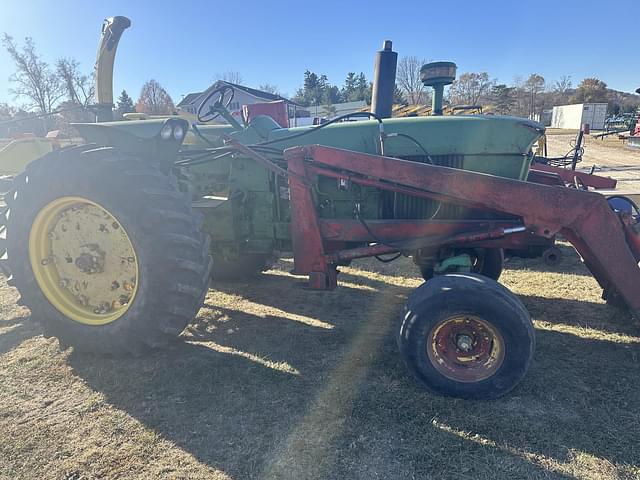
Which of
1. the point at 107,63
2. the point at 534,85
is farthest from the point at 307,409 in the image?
the point at 534,85

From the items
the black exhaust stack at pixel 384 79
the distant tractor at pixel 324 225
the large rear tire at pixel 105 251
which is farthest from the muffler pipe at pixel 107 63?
the black exhaust stack at pixel 384 79

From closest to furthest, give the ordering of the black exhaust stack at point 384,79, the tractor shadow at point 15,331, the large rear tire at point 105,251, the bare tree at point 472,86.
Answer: the large rear tire at point 105,251 → the tractor shadow at point 15,331 → the black exhaust stack at point 384,79 → the bare tree at point 472,86

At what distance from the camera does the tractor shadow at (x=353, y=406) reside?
84.0 inches

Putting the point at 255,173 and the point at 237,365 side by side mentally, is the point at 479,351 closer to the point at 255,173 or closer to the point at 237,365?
the point at 237,365

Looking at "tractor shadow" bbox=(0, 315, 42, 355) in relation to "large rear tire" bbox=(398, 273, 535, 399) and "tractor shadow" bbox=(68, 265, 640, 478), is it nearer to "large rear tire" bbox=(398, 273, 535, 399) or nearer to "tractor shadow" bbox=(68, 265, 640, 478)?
"tractor shadow" bbox=(68, 265, 640, 478)

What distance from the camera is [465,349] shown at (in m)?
2.63

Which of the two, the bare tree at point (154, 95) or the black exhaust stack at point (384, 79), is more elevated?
the bare tree at point (154, 95)

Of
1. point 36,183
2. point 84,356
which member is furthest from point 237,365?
point 36,183

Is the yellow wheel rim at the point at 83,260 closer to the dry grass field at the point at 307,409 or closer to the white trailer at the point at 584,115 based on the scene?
the dry grass field at the point at 307,409

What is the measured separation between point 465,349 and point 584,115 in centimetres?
4024

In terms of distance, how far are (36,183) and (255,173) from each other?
1625 mm

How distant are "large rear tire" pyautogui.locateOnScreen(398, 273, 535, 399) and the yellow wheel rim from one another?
1.92 m

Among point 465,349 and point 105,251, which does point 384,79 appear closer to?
point 465,349

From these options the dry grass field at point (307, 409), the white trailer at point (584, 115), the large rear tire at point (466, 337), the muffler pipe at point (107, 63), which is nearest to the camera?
the dry grass field at point (307, 409)
